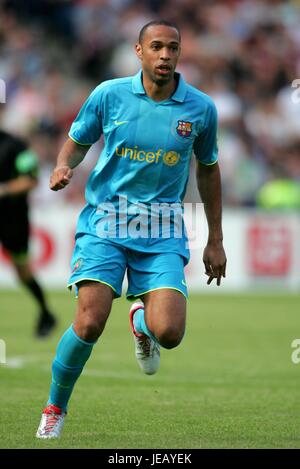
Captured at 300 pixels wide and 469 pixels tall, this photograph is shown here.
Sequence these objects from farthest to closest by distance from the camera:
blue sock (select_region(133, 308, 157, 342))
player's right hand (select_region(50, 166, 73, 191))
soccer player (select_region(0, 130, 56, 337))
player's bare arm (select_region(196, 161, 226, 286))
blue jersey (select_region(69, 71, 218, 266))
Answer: soccer player (select_region(0, 130, 56, 337)), blue sock (select_region(133, 308, 157, 342)), player's bare arm (select_region(196, 161, 226, 286)), blue jersey (select_region(69, 71, 218, 266)), player's right hand (select_region(50, 166, 73, 191))

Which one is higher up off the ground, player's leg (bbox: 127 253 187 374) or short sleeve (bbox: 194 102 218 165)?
short sleeve (bbox: 194 102 218 165)

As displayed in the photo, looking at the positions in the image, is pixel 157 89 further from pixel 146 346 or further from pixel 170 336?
pixel 146 346

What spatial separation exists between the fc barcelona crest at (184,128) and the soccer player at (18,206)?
5.85 metres

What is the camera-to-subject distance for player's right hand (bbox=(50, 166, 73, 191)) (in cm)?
590

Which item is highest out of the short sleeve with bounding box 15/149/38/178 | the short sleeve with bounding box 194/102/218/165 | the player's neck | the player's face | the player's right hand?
the player's face

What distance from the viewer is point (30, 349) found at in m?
10.8

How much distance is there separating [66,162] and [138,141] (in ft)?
1.50

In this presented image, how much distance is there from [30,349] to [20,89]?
10109 millimetres

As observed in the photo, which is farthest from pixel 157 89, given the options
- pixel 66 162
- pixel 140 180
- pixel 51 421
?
pixel 51 421

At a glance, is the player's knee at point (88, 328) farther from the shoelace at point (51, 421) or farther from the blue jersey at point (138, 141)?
the blue jersey at point (138, 141)

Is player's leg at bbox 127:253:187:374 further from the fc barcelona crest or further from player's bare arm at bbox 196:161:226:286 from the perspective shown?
the fc barcelona crest

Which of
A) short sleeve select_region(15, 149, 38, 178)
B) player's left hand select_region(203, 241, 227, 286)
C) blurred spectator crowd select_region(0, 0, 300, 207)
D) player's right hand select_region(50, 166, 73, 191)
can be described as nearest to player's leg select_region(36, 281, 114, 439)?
player's right hand select_region(50, 166, 73, 191)

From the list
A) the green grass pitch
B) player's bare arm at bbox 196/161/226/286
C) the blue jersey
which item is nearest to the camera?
the green grass pitch

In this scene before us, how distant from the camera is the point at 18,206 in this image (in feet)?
40.9
